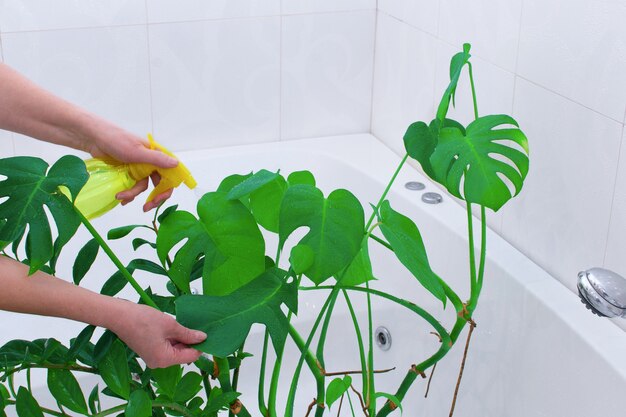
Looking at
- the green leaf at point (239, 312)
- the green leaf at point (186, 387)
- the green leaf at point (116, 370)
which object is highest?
the green leaf at point (239, 312)

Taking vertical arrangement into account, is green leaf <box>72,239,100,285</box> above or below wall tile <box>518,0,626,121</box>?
below

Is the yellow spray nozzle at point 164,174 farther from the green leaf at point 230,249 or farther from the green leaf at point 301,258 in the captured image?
the green leaf at point 301,258

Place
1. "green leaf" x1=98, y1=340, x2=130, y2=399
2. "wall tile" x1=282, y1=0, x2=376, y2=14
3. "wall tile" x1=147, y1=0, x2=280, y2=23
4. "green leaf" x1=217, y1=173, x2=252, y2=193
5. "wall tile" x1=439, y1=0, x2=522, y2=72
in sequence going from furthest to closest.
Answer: "wall tile" x1=282, y1=0, x2=376, y2=14 < "wall tile" x1=147, y1=0, x2=280, y2=23 < "wall tile" x1=439, y1=0, x2=522, y2=72 < "green leaf" x1=217, y1=173, x2=252, y2=193 < "green leaf" x1=98, y1=340, x2=130, y2=399

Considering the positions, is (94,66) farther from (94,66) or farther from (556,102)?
(556,102)

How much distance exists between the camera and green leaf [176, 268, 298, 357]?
1.05m

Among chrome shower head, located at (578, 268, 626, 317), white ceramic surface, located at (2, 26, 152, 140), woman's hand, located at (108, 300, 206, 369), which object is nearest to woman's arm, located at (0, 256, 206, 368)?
woman's hand, located at (108, 300, 206, 369)

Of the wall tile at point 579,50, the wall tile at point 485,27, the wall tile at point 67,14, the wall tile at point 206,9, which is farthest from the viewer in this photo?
the wall tile at point 206,9

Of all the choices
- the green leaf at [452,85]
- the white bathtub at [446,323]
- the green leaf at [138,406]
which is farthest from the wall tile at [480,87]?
the green leaf at [138,406]

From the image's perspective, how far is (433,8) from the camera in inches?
79.7

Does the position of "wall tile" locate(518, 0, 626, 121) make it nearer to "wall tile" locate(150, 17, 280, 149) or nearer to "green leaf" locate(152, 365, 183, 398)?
"wall tile" locate(150, 17, 280, 149)

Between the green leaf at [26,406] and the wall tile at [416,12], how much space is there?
4.26ft

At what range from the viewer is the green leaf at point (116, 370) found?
108 centimetres

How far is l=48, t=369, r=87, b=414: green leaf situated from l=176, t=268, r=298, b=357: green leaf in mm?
162

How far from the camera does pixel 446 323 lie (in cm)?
196
